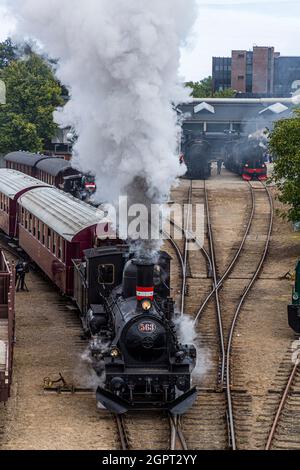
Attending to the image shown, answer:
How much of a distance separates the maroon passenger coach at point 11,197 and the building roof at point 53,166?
2010mm

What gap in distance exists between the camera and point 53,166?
3959 centimetres

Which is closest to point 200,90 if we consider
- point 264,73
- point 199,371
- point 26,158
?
point 264,73

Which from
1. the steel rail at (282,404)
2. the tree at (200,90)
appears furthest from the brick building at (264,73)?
the steel rail at (282,404)

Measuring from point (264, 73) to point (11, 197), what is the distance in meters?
57.4

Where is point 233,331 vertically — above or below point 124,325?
below

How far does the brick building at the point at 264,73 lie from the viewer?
261ft

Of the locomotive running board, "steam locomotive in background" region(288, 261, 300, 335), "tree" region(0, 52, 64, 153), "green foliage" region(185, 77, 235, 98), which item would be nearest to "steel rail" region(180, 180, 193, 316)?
"steam locomotive in background" region(288, 261, 300, 335)

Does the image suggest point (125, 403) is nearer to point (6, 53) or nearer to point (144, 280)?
point (144, 280)

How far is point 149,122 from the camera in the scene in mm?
16375

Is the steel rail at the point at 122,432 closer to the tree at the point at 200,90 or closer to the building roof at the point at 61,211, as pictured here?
the building roof at the point at 61,211

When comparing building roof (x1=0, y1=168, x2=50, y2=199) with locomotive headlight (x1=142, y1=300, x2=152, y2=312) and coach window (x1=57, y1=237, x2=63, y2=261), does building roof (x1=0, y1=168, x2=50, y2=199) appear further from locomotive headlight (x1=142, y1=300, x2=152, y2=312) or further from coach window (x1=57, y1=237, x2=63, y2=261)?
locomotive headlight (x1=142, y1=300, x2=152, y2=312)

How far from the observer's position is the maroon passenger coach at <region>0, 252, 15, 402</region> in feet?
47.9

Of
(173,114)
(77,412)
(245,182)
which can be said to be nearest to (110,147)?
(173,114)

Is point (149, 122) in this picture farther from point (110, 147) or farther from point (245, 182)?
point (245, 182)
